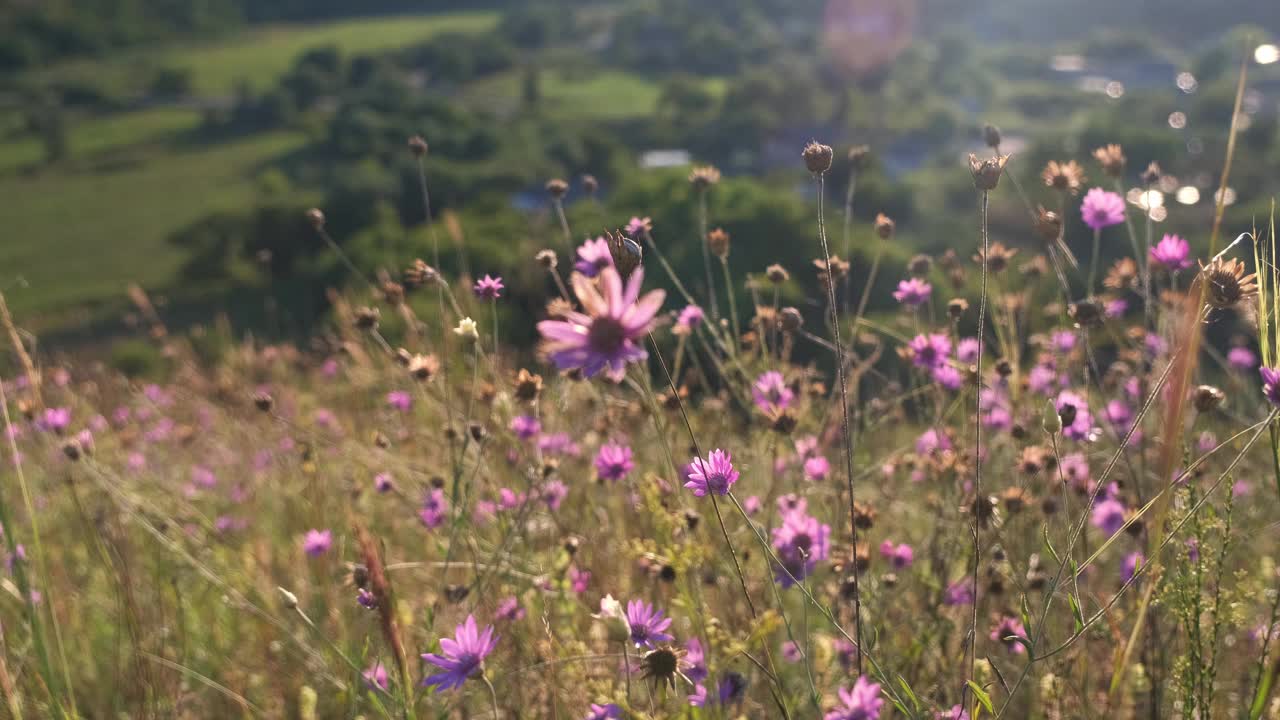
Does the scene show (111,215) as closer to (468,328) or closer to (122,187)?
(122,187)

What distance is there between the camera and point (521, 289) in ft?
32.9

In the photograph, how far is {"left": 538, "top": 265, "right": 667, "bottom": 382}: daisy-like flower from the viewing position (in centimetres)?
77

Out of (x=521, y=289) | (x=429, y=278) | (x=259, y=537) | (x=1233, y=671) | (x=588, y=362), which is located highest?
(x=588, y=362)

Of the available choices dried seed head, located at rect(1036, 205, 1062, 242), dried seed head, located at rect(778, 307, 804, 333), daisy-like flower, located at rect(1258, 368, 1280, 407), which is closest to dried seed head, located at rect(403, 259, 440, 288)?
dried seed head, located at rect(778, 307, 804, 333)

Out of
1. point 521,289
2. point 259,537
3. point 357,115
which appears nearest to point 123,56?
point 357,115

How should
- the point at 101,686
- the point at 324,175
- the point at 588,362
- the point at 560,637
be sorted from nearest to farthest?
the point at 588,362
the point at 560,637
the point at 101,686
the point at 324,175

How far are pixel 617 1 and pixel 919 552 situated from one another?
319 ft

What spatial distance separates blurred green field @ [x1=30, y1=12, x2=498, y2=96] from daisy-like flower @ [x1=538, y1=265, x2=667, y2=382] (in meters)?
70.9

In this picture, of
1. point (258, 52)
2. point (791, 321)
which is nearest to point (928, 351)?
point (791, 321)

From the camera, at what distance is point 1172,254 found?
1827mm

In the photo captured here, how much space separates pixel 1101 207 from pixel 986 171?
107 centimetres

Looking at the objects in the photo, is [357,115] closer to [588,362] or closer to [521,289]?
[521,289]

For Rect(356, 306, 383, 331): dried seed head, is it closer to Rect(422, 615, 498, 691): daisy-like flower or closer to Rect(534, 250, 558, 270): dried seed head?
Rect(534, 250, 558, 270): dried seed head

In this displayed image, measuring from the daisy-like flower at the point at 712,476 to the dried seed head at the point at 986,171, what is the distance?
44 cm
